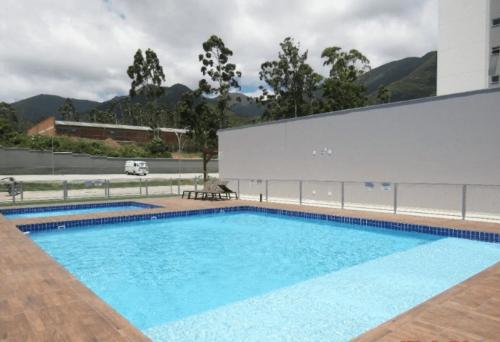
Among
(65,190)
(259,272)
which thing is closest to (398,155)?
(259,272)

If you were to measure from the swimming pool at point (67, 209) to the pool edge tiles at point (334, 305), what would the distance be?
9.59 m

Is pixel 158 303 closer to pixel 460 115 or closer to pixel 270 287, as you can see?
pixel 270 287

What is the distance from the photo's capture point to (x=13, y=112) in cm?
8388

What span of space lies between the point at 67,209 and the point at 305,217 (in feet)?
29.4

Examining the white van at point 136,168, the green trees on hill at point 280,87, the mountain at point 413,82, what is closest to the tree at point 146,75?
the green trees on hill at point 280,87

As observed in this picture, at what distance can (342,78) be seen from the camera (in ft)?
118

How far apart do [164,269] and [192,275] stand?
2.30 ft

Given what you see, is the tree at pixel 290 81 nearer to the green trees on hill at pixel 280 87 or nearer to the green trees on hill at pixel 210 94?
the green trees on hill at pixel 280 87

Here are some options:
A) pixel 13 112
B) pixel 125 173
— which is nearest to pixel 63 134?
pixel 125 173

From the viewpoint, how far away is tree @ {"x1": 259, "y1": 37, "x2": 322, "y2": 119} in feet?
124

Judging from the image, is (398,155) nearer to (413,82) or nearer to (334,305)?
(334,305)

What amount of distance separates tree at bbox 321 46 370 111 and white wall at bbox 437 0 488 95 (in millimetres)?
9889

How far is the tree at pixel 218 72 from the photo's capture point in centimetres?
3684

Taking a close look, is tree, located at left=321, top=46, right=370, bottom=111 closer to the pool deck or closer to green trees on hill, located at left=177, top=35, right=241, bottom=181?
green trees on hill, located at left=177, top=35, right=241, bottom=181
